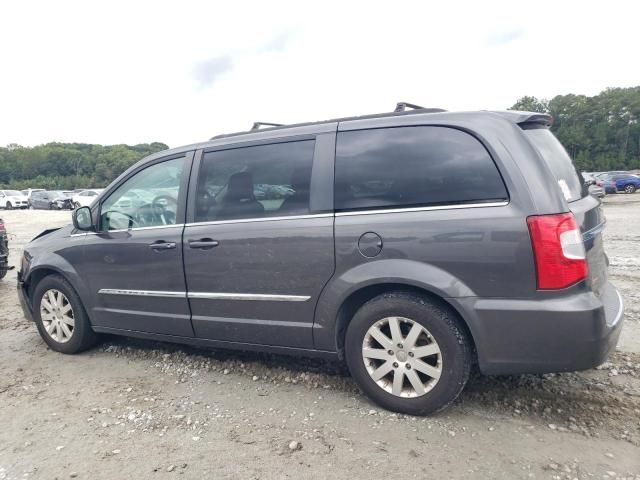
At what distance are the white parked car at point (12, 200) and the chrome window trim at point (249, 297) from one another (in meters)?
40.1

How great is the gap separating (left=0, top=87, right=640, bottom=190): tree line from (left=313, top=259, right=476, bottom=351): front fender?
7464cm

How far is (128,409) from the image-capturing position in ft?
10.8

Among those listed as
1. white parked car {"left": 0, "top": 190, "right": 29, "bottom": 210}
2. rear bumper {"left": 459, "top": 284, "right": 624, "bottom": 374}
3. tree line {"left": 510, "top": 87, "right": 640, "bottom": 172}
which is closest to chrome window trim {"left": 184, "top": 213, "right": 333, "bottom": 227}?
rear bumper {"left": 459, "top": 284, "right": 624, "bottom": 374}

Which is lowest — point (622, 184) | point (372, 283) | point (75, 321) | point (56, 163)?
point (622, 184)

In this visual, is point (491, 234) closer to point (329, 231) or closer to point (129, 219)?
point (329, 231)

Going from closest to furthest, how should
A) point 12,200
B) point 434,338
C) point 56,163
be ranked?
point 434,338 < point 12,200 < point 56,163

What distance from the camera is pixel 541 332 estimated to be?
2.62m

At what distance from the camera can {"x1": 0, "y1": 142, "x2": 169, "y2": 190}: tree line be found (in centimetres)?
8212

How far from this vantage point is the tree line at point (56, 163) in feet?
269

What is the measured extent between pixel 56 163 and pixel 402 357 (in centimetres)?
10535

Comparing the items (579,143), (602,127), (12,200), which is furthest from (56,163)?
(602,127)

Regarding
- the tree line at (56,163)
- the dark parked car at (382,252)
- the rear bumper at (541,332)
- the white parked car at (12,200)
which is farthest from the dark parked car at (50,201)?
the tree line at (56,163)

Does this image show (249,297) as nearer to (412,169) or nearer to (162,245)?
(162,245)

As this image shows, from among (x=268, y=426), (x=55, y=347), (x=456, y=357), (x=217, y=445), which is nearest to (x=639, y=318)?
(x=456, y=357)
